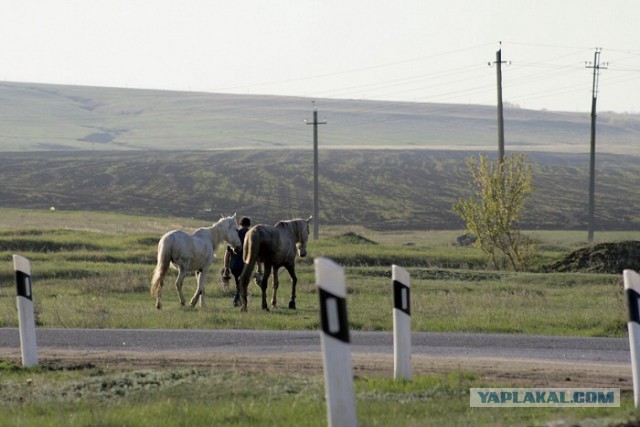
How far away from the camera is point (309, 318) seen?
70.0 feet

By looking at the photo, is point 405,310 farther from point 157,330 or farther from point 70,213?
point 70,213

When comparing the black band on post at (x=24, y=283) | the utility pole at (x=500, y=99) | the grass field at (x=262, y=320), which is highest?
the utility pole at (x=500, y=99)

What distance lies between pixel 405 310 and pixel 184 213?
6959 cm

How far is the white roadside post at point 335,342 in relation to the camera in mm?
7711

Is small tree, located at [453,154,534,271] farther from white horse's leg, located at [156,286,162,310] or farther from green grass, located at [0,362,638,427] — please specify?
green grass, located at [0,362,638,427]

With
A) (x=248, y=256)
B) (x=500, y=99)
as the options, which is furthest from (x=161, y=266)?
(x=500, y=99)

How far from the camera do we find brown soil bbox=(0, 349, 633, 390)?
12.5 meters

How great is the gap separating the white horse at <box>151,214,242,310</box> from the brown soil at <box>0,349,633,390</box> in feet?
31.4

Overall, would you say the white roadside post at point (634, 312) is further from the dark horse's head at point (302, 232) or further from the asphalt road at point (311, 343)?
the dark horse's head at point (302, 232)

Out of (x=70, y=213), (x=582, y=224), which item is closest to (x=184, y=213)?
(x=70, y=213)

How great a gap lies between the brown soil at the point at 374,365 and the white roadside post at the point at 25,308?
0.34 meters

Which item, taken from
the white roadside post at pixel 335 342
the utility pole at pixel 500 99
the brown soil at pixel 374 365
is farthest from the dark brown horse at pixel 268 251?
the utility pole at pixel 500 99

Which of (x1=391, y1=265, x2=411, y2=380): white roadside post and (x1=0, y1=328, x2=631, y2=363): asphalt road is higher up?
(x1=391, y1=265, x2=411, y2=380): white roadside post

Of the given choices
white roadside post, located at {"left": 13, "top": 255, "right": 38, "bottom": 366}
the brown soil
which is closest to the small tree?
the brown soil
